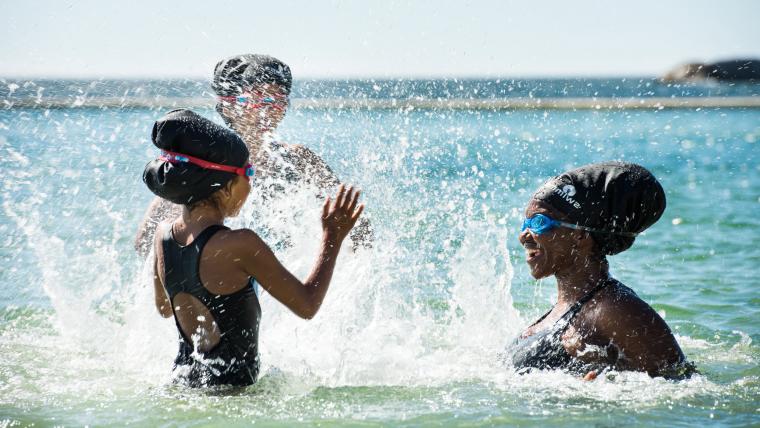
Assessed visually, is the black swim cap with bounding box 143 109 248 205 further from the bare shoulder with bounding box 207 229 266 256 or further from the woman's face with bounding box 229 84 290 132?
the woman's face with bounding box 229 84 290 132

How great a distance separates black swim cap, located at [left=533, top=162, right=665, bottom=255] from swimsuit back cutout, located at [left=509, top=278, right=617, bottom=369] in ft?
0.83

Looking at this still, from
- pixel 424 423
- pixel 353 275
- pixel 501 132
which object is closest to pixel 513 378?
pixel 424 423

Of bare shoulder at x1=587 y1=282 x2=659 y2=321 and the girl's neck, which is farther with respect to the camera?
the girl's neck

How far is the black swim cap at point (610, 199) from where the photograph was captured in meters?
4.28

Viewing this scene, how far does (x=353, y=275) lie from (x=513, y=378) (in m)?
1.92

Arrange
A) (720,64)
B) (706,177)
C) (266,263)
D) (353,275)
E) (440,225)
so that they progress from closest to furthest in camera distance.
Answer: (266,263) < (353,275) < (440,225) < (706,177) < (720,64)

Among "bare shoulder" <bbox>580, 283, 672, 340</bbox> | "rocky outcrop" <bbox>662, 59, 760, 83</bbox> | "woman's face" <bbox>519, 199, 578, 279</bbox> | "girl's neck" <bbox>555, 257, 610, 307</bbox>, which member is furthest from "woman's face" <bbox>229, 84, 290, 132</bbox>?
"rocky outcrop" <bbox>662, 59, 760, 83</bbox>

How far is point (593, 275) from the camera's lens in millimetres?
4461

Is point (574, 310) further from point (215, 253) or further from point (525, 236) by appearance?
point (215, 253)

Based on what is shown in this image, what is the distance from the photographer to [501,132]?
119 feet

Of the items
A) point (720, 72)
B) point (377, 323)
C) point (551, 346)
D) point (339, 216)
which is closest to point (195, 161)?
point (339, 216)

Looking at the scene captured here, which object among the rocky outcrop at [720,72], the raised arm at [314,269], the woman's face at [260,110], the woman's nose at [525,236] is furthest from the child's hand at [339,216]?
the rocky outcrop at [720,72]

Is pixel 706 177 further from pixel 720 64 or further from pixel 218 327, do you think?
pixel 720 64

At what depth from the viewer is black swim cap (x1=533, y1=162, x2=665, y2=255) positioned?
14.0ft
